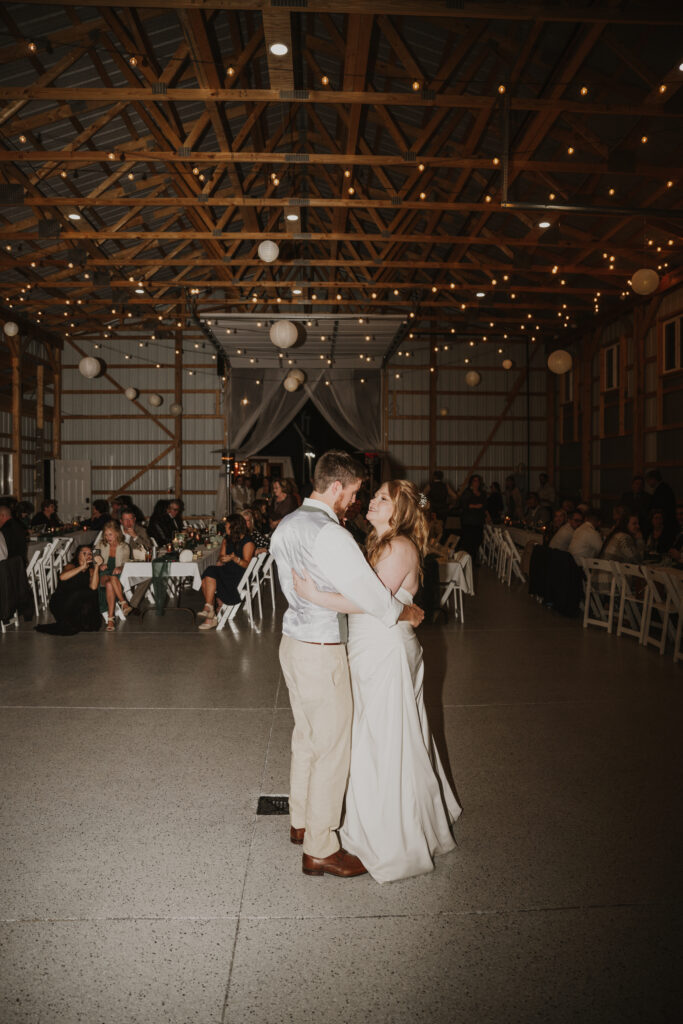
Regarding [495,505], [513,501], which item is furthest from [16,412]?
[513,501]

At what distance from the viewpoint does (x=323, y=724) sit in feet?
8.50

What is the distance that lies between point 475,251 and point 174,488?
359 inches

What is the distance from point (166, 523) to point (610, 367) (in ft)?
30.8

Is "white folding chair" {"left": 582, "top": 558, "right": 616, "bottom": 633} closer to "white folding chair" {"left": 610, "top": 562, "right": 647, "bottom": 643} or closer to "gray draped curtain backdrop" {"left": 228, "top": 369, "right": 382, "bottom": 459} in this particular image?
"white folding chair" {"left": 610, "top": 562, "right": 647, "bottom": 643}

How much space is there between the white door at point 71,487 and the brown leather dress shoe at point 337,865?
16.2m

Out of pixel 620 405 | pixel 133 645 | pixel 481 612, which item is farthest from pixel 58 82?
pixel 620 405

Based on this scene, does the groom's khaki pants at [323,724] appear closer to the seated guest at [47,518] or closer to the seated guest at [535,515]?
the seated guest at [535,515]

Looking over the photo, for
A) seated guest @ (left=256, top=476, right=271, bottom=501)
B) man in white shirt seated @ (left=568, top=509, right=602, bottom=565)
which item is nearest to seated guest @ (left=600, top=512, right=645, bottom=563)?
man in white shirt seated @ (left=568, top=509, right=602, bottom=565)

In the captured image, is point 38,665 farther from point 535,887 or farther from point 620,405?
point 620,405

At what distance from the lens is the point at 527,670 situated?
5.64 metres

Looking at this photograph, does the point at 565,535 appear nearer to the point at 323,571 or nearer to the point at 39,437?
the point at 323,571

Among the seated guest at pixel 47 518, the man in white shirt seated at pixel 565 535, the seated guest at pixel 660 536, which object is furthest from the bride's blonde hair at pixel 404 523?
the seated guest at pixel 47 518

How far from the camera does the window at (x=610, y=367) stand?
47.9 ft

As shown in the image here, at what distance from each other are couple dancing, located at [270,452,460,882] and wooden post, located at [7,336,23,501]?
1421 cm
